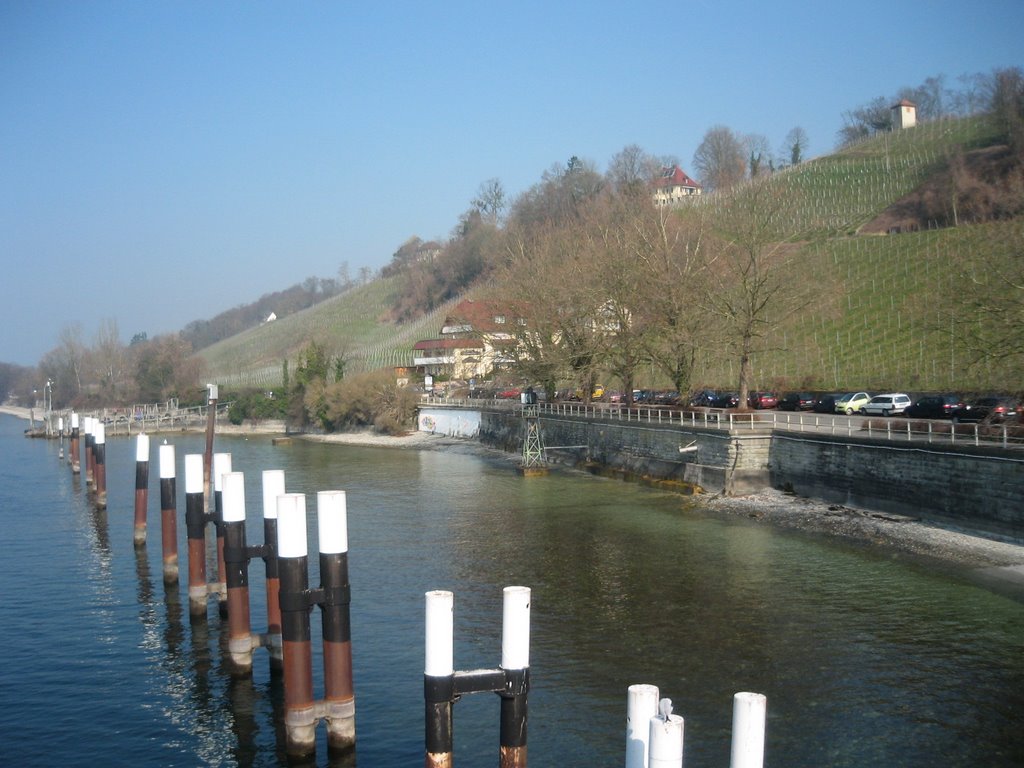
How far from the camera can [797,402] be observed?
49.7m

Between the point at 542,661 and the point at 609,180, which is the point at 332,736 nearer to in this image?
the point at 542,661

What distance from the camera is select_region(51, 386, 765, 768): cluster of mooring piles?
6698mm

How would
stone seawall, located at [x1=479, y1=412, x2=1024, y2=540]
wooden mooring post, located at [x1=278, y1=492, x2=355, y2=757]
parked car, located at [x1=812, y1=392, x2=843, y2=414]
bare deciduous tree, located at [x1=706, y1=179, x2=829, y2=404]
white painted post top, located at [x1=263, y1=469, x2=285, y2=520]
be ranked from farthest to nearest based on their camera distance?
parked car, located at [x1=812, y1=392, x2=843, y2=414] < bare deciduous tree, located at [x1=706, y1=179, x2=829, y2=404] < stone seawall, located at [x1=479, y1=412, x2=1024, y2=540] < white painted post top, located at [x1=263, y1=469, x2=285, y2=520] < wooden mooring post, located at [x1=278, y1=492, x2=355, y2=757]

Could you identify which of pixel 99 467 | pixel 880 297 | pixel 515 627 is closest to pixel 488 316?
pixel 880 297

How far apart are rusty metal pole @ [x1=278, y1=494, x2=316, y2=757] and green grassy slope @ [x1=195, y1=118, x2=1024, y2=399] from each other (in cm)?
2573

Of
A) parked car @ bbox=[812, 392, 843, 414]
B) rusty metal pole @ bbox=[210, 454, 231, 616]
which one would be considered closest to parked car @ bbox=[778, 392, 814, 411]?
parked car @ bbox=[812, 392, 843, 414]

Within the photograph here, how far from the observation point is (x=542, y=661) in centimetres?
1647

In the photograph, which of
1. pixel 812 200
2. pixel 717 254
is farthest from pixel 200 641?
pixel 812 200

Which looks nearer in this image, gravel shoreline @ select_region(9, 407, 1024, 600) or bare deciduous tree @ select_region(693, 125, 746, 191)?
gravel shoreline @ select_region(9, 407, 1024, 600)

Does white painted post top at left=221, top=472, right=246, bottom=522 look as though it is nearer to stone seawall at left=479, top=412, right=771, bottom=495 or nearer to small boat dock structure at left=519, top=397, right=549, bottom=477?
stone seawall at left=479, top=412, right=771, bottom=495

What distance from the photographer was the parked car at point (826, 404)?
47.9 m

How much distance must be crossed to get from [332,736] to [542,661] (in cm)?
526

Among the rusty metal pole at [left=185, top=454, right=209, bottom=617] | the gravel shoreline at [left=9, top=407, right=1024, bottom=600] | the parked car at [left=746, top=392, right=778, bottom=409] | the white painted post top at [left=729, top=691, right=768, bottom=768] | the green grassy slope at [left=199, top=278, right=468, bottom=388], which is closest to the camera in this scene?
the white painted post top at [left=729, top=691, right=768, bottom=768]

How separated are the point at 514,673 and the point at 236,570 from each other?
25.9 ft
